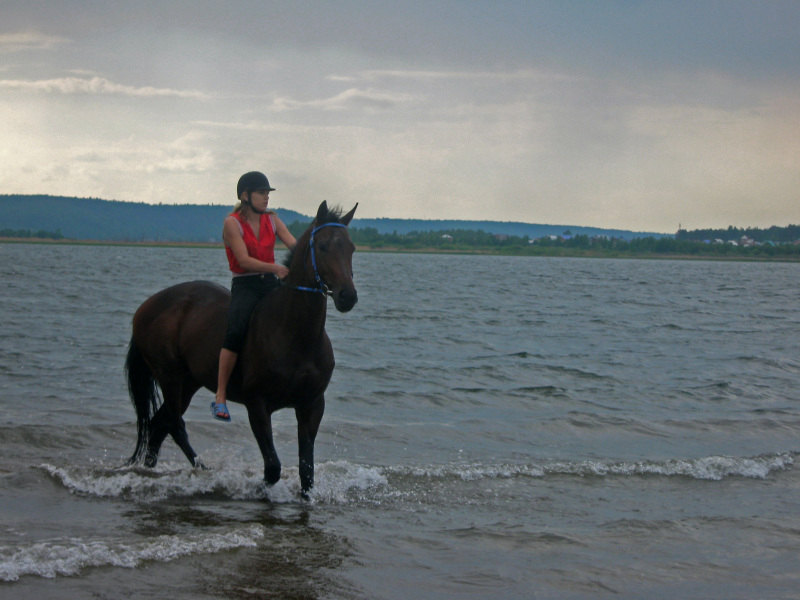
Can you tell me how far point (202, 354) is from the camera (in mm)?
8453

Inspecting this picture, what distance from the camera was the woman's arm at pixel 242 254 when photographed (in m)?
7.66

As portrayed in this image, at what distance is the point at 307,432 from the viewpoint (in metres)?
7.84

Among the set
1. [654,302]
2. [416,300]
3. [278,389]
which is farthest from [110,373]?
[654,302]

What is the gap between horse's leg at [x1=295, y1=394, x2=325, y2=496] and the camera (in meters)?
7.81

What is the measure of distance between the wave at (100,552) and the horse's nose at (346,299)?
1885 mm

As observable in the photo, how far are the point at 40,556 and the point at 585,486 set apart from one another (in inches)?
216

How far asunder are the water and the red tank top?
2162mm

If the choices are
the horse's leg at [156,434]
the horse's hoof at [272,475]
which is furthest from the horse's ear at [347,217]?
the horse's leg at [156,434]

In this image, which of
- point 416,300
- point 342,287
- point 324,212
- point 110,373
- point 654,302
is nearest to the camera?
point 342,287

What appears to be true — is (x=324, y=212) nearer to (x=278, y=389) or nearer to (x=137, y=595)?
(x=278, y=389)

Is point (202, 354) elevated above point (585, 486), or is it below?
above

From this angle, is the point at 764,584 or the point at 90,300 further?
the point at 90,300

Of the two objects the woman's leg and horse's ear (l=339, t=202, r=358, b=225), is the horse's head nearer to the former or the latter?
horse's ear (l=339, t=202, r=358, b=225)

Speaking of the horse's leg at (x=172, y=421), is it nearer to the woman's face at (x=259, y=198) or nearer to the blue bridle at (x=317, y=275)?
the woman's face at (x=259, y=198)
